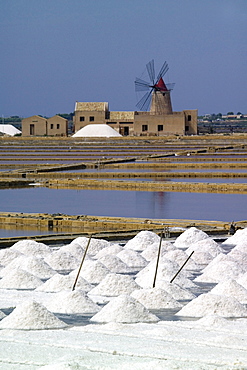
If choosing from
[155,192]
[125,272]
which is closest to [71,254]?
[125,272]

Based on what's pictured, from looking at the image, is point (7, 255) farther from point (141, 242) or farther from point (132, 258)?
point (141, 242)

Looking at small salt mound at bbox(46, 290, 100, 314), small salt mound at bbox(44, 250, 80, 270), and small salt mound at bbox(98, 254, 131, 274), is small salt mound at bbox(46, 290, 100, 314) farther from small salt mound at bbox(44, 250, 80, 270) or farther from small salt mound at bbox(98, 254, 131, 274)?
small salt mound at bbox(44, 250, 80, 270)

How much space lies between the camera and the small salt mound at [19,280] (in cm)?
743

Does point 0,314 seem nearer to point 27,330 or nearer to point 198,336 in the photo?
point 27,330

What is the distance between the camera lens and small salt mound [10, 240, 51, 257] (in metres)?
8.93

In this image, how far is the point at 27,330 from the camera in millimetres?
5648

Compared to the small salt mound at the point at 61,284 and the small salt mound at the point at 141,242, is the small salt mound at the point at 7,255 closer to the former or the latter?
the small salt mound at the point at 61,284

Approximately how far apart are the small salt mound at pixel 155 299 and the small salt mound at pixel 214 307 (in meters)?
0.25

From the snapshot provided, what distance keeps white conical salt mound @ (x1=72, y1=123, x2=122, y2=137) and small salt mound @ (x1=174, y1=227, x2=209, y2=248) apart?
32274 mm

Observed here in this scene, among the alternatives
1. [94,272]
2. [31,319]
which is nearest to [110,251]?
[94,272]

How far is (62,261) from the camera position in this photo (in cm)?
841

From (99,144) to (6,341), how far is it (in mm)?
32936

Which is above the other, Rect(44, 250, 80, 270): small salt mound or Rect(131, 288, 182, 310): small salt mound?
Rect(44, 250, 80, 270): small salt mound

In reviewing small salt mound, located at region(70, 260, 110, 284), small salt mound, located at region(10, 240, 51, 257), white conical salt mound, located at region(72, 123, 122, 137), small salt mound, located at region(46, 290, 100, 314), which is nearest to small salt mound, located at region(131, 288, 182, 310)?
small salt mound, located at region(46, 290, 100, 314)
